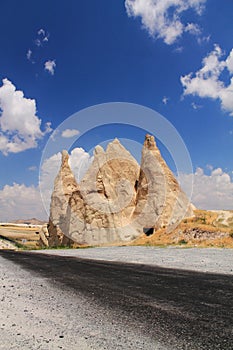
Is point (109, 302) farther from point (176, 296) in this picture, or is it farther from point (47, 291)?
point (47, 291)

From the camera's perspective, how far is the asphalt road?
4.00m

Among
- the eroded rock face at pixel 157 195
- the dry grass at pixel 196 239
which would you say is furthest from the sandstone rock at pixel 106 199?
Result: the dry grass at pixel 196 239

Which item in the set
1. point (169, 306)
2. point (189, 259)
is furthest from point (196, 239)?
point (169, 306)

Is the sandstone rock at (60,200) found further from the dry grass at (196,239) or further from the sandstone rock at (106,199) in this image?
the dry grass at (196,239)

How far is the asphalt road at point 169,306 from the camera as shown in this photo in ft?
13.1

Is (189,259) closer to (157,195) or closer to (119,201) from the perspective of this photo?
(157,195)

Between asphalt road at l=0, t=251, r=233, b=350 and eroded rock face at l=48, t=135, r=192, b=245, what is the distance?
3363cm

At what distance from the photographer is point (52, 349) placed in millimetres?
3699

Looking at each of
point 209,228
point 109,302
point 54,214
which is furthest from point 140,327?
point 54,214

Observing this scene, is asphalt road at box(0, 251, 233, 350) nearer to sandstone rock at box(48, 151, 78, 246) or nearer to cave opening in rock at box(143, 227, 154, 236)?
cave opening in rock at box(143, 227, 154, 236)

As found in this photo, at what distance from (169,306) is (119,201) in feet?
148

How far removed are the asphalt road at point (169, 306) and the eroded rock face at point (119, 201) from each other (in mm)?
33630

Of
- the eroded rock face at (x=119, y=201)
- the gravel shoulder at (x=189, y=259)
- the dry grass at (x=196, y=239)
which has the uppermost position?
the eroded rock face at (x=119, y=201)

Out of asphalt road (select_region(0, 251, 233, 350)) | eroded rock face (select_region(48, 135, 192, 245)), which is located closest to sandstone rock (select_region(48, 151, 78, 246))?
eroded rock face (select_region(48, 135, 192, 245))
